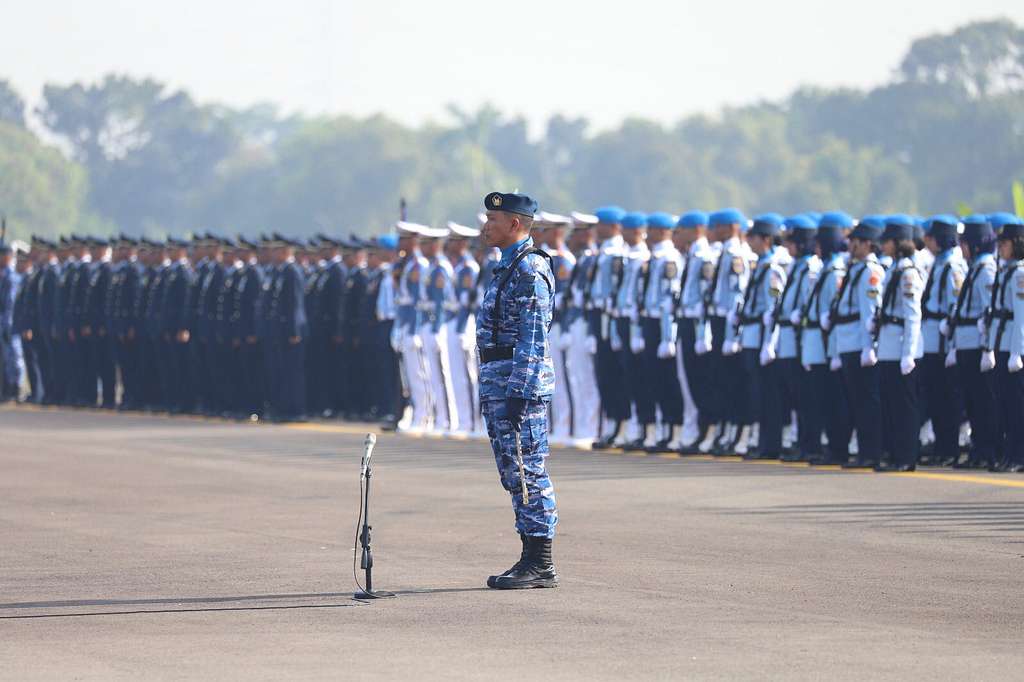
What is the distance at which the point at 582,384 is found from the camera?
22297 mm

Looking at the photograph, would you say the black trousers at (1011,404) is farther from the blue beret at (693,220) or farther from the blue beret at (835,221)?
the blue beret at (693,220)

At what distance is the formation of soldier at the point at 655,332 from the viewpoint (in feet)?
59.7

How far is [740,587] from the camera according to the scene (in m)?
11.4

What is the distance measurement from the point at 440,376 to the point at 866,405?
6.80 m

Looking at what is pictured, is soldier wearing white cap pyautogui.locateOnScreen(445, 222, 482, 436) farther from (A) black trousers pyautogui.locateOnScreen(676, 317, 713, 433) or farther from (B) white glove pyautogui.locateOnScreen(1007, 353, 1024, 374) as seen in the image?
(B) white glove pyautogui.locateOnScreen(1007, 353, 1024, 374)

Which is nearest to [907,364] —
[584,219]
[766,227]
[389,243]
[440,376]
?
[766,227]

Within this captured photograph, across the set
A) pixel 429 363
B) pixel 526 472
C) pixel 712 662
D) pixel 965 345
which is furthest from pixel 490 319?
pixel 429 363

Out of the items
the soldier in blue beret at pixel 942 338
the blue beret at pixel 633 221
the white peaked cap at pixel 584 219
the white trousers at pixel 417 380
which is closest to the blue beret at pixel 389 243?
the white trousers at pixel 417 380

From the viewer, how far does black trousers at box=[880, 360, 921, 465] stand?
18.1 metres

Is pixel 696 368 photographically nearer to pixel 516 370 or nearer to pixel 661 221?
→ pixel 661 221

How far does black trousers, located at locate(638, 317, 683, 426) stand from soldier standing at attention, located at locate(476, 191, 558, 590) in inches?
371

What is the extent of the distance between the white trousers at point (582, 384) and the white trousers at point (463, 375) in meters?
1.84

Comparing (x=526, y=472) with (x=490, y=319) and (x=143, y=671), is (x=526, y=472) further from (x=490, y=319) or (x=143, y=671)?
(x=143, y=671)

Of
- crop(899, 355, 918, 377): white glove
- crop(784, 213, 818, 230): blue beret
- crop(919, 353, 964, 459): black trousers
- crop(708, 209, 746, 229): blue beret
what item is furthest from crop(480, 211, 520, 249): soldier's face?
crop(708, 209, 746, 229): blue beret
